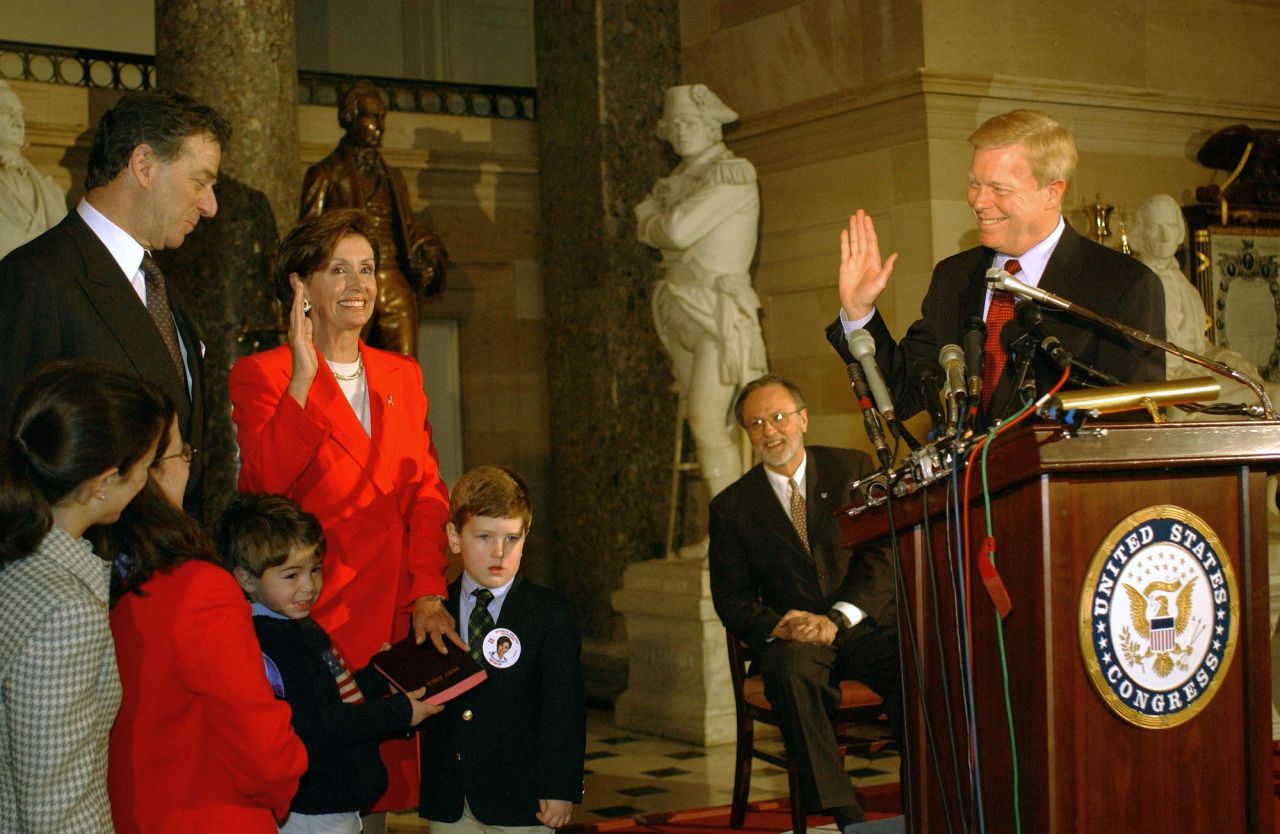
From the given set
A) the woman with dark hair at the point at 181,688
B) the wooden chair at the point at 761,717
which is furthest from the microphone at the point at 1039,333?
the wooden chair at the point at 761,717

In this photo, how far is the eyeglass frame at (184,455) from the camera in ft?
9.02

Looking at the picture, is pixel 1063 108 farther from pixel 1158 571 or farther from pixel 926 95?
pixel 1158 571

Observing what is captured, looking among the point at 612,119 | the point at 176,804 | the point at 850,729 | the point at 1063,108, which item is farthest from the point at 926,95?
the point at 176,804

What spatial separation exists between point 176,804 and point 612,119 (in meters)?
6.47

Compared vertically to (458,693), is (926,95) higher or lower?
higher

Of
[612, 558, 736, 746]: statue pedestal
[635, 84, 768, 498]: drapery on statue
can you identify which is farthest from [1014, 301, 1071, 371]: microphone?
[635, 84, 768, 498]: drapery on statue

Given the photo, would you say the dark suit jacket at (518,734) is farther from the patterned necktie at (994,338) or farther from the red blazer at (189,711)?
the patterned necktie at (994,338)

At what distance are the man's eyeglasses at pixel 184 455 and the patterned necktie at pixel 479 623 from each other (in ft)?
2.46

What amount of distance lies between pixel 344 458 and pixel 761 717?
1.93 m

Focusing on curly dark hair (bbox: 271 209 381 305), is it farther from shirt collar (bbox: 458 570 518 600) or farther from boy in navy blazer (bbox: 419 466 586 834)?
shirt collar (bbox: 458 570 518 600)

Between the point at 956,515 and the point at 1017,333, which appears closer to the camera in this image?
the point at 956,515

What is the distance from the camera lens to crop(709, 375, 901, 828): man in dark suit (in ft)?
15.5

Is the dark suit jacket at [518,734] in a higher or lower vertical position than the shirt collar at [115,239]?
lower

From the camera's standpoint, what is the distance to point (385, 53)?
12070 mm
